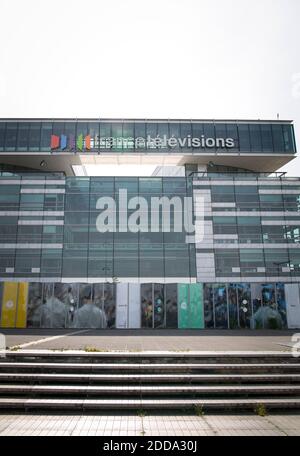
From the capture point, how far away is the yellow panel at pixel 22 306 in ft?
103

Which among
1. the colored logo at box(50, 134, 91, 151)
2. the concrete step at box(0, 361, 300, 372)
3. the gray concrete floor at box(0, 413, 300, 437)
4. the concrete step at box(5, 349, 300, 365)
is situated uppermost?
the colored logo at box(50, 134, 91, 151)

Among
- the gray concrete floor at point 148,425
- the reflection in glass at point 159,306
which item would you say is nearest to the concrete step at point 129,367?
the gray concrete floor at point 148,425

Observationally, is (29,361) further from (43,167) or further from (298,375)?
(43,167)

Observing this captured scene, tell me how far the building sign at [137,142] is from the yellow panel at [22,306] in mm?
22862

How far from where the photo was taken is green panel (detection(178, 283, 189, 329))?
105 feet

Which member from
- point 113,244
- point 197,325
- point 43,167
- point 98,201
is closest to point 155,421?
point 197,325

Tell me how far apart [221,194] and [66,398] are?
37412 mm

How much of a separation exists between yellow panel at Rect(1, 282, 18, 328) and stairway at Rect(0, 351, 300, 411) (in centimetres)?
2256

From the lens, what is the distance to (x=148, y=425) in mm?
7777

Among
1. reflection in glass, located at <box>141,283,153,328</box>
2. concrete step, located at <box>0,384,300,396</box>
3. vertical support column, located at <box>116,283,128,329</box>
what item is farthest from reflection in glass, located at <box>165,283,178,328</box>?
Result: concrete step, located at <box>0,384,300,396</box>

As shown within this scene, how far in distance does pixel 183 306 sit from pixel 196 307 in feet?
4.62

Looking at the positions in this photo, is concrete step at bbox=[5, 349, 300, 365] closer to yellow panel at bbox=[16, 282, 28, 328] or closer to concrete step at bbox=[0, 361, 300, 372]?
concrete step at bbox=[0, 361, 300, 372]

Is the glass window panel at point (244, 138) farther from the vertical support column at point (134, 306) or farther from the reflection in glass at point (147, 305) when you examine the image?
the vertical support column at point (134, 306)

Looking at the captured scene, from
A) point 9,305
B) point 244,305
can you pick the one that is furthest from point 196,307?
point 9,305
